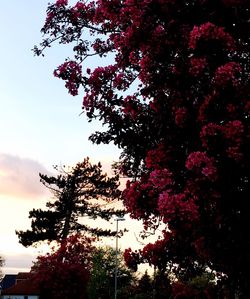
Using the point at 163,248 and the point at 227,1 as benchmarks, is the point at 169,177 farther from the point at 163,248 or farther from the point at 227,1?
the point at 227,1

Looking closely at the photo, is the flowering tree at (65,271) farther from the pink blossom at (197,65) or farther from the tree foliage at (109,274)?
the pink blossom at (197,65)

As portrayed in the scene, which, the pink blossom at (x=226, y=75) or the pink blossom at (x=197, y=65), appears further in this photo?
the pink blossom at (x=197, y=65)

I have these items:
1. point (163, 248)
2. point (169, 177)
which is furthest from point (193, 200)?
point (163, 248)

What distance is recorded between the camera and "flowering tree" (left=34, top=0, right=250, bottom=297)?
11.3 m

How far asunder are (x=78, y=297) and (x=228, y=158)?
41.5m

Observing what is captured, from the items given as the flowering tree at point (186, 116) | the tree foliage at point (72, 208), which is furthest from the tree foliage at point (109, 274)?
the flowering tree at point (186, 116)

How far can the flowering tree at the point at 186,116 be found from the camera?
37.1ft

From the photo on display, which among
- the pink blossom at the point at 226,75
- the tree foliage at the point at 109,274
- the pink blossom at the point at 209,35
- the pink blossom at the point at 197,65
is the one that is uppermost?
the tree foliage at the point at 109,274

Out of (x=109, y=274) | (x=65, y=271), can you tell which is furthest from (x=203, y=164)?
(x=109, y=274)

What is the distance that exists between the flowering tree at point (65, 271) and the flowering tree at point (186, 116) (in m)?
37.3

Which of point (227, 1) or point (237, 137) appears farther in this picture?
point (227, 1)

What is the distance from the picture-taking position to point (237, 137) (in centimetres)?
1097

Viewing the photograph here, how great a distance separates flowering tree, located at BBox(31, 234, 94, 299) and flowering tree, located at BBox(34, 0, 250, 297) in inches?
1469

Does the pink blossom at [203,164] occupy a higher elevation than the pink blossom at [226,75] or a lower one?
lower
